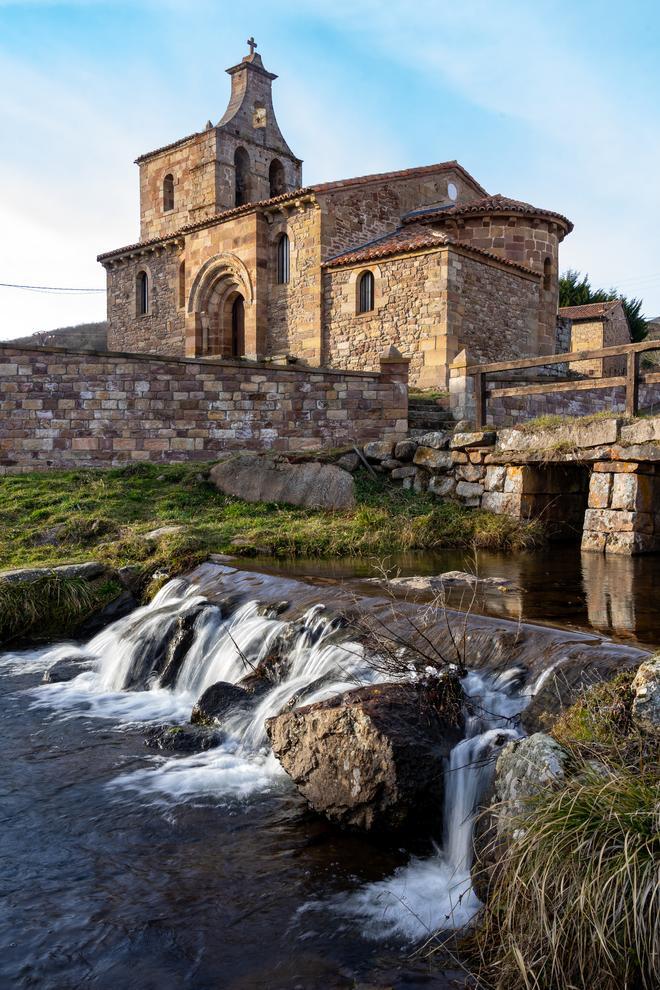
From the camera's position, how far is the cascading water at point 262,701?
4184 millimetres

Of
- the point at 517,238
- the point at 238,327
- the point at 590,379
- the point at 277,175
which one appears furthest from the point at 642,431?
the point at 277,175

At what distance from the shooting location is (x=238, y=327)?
27.9 metres

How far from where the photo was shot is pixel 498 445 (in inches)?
531

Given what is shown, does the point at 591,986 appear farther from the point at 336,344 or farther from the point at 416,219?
the point at 416,219

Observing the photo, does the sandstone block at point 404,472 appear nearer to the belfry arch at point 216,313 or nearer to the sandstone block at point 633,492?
the sandstone block at point 633,492

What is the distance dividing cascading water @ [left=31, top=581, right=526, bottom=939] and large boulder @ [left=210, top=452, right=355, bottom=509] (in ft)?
14.3

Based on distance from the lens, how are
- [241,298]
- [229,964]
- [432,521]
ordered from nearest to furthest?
[229,964] < [432,521] < [241,298]

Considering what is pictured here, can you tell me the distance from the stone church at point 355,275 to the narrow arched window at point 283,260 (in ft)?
0.17

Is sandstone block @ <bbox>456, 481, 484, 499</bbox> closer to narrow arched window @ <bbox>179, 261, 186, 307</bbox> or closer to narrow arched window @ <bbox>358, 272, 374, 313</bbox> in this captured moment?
narrow arched window @ <bbox>358, 272, 374, 313</bbox>

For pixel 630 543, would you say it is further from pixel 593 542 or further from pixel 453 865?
pixel 453 865

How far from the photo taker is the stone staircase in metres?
16.7

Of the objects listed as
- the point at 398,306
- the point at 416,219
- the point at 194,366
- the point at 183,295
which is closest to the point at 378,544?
the point at 194,366

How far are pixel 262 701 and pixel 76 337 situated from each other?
51.5 metres

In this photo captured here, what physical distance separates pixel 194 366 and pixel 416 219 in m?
11.6
